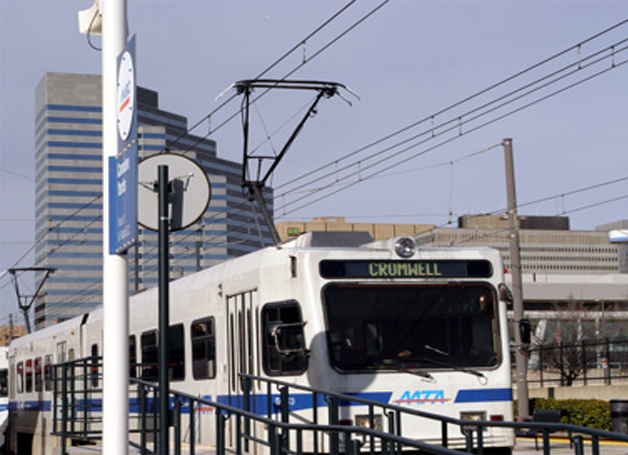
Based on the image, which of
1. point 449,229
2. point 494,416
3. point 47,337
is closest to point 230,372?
point 494,416

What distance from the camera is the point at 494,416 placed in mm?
13688

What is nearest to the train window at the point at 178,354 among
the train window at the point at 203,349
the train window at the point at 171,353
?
the train window at the point at 171,353

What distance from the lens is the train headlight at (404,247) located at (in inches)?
548

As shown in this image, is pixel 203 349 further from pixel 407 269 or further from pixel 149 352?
pixel 407 269

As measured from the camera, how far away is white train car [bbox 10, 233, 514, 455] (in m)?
13.3

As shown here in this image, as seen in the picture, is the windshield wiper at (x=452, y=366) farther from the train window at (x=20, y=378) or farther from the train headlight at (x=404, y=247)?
the train window at (x=20, y=378)

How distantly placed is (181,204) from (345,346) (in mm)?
5505

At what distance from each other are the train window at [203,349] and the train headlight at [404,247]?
115 inches

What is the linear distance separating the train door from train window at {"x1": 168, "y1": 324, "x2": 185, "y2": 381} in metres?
1.91

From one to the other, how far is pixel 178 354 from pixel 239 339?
98.8 inches

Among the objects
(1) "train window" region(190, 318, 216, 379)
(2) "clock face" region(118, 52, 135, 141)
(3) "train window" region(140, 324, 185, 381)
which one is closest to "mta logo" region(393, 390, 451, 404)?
(1) "train window" region(190, 318, 216, 379)

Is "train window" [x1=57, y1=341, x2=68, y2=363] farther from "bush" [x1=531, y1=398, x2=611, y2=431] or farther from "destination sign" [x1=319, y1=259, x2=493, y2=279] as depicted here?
"destination sign" [x1=319, y1=259, x2=493, y2=279]

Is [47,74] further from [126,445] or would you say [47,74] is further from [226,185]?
[126,445]

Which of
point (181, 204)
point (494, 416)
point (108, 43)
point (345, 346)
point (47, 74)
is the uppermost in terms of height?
A: point (47, 74)
